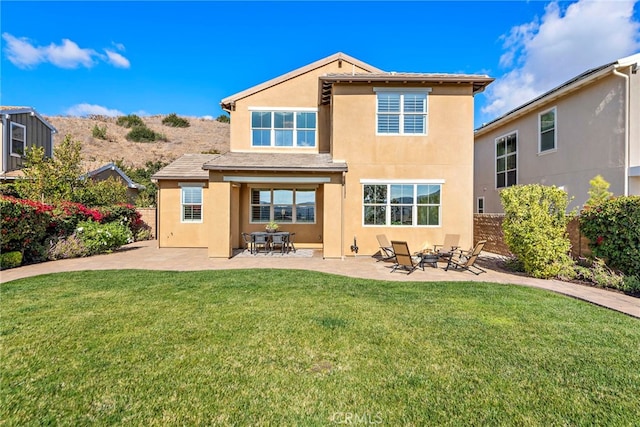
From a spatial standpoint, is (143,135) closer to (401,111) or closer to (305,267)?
(401,111)

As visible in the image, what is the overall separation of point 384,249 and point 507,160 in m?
11.3

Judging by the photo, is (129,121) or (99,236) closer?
(99,236)

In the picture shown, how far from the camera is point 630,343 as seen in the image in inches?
175

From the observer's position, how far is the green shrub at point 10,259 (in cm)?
963

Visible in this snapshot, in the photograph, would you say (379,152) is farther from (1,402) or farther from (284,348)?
(1,402)

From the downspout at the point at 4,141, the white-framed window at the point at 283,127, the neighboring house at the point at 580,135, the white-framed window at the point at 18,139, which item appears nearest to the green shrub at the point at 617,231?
the neighboring house at the point at 580,135

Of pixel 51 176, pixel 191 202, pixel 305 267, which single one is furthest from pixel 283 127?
pixel 51 176

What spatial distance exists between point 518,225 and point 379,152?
591 centimetres

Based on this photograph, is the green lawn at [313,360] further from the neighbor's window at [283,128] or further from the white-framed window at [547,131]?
the white-framed window at [547,131]

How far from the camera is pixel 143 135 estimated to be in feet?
176

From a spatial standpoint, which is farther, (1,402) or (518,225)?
(518,225)

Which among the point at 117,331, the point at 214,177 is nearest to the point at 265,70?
the point at 214,177

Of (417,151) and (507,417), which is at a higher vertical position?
(417,151)

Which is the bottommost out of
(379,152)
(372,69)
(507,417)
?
(507,417)
